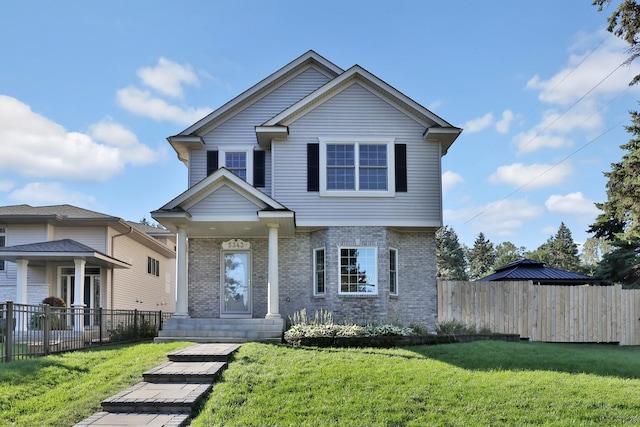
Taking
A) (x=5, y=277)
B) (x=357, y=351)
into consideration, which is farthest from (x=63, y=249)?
(x=357, y=351)

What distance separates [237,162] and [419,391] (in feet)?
34.3

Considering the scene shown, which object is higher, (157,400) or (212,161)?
(212,161)

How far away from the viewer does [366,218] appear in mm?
15164

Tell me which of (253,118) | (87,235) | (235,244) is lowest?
(235,244)

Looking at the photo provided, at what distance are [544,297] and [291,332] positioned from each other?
28.3ft

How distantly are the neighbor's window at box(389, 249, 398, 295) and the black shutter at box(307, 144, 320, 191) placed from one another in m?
2.98

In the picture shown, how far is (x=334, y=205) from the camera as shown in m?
15.2

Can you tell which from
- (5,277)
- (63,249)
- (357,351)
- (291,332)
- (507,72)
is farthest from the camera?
(5,277)

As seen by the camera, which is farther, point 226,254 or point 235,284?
point 226,254

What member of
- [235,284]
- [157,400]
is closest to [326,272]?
[235,284]

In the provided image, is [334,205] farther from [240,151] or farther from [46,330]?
[46,330]

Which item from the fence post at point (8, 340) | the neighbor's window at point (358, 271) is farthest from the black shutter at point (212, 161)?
the fence post at point (8, 340)

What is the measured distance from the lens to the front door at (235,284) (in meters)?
15.9

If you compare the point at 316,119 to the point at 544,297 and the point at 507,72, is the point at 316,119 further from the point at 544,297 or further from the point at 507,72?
the point at 544,297
